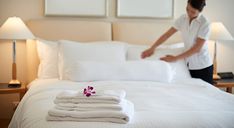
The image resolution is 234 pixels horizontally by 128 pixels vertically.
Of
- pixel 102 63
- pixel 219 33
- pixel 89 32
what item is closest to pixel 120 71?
pixel 102 63

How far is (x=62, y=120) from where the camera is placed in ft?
5.42

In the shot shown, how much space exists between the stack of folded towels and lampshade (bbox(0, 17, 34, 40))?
141cm

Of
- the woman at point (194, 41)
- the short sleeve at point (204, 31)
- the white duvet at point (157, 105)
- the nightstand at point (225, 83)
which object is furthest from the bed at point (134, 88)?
the nightstand at point (225, 83)

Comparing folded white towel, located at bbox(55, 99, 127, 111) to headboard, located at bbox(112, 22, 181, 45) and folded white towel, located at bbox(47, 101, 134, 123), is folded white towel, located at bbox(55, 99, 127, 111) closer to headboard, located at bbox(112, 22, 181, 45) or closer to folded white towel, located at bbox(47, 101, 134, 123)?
folded white towel, located at bbox(47, 101, 134, 123)

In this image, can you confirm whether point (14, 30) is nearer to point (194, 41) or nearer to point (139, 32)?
point (139, 32)

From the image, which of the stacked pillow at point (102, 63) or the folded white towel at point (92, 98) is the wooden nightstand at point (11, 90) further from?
the folded white towel at point (92, 98)

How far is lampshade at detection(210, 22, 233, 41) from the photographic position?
3490mm

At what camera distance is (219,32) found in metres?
3.50

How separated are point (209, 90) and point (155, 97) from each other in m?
0.58

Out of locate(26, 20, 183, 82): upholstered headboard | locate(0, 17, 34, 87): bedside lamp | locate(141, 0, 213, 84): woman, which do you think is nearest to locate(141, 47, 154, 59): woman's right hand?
locate(141, 0, 213, 84): woman

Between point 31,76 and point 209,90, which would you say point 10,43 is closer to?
point 31,76

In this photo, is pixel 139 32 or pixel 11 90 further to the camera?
pixel 139 32

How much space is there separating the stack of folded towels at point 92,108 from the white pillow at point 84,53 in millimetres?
1090

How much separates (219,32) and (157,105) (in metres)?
1.85
